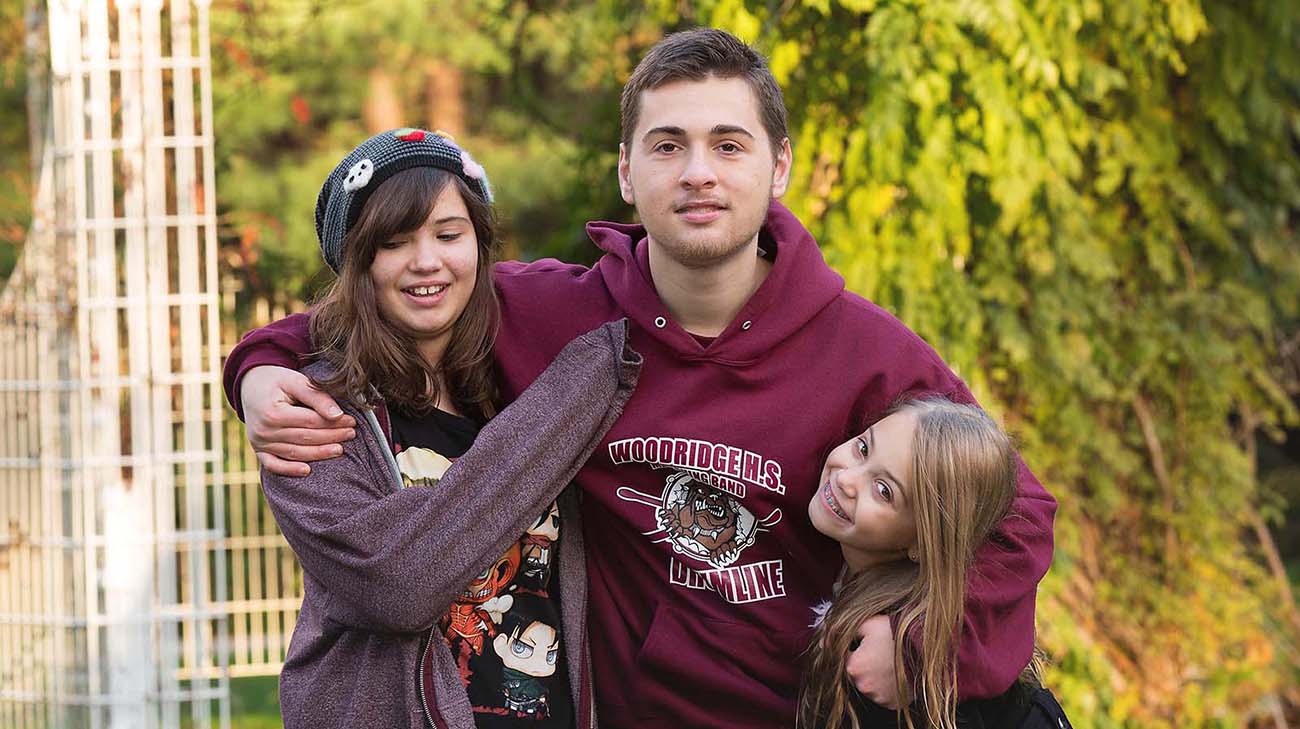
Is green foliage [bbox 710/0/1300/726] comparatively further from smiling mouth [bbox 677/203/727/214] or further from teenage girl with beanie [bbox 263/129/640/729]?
teenage girl with beanie [bbox 263/129/640/729]

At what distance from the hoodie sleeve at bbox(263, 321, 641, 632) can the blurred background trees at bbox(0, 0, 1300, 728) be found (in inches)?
74.1

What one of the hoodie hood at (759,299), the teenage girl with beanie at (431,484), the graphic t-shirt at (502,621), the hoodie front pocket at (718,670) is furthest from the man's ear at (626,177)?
the hoodie front pocket at (718,670)

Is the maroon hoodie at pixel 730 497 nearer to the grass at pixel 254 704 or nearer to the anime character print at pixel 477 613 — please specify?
the anime character print at pixel 477 613

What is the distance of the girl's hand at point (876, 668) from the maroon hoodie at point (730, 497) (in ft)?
0.56

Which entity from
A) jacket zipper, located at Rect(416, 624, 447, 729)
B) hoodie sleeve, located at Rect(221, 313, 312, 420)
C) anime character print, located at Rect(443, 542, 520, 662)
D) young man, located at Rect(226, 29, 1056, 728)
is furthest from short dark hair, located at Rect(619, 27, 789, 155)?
jacket zipper, located at Rect(416, 624, 447, 729)

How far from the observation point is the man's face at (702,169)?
8.21 ft

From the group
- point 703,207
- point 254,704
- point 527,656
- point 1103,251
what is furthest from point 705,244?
point 254,704

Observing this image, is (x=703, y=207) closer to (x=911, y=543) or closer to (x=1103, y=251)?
(x=911, y=543)

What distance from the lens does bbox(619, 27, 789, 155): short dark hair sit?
2557 millimetres

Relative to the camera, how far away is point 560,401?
244 centimetres

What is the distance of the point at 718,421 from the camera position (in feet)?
8.27

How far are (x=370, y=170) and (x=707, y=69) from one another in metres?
0.63

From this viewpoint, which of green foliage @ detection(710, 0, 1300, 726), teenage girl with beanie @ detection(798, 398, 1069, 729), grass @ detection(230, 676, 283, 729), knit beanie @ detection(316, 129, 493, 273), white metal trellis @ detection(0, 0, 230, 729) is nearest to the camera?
teenage girl with beanie @ detection(798, 398, 1069, 729)

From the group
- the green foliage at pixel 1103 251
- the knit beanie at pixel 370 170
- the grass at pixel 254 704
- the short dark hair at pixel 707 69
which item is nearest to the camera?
the knit beanie at pixel 370 170
